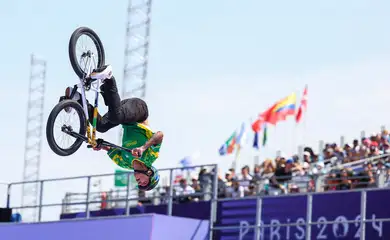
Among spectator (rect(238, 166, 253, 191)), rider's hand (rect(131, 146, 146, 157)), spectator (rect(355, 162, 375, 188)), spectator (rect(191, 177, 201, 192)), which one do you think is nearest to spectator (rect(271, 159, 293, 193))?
spectator (rect(238, 166, 253, 191))

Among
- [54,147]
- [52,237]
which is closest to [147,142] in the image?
[54,147]

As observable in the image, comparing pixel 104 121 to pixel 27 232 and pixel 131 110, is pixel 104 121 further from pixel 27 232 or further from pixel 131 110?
pixel 27 232

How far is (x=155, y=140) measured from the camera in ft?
48.9

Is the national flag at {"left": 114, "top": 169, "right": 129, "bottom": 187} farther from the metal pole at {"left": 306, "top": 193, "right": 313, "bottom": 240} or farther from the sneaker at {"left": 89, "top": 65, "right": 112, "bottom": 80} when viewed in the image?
the sneaker at {"left": 89, "top": 65, "right": 112, "bottom": 80}

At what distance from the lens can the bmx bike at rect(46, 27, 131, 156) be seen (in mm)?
13953

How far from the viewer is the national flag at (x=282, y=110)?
34312 mm

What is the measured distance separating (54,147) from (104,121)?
0.90 m

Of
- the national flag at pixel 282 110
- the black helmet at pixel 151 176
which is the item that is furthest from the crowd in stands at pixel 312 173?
the black helmet at pixel 151 176

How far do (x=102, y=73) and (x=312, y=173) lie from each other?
445 inches

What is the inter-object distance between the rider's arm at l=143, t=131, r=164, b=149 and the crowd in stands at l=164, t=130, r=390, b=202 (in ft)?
27.8

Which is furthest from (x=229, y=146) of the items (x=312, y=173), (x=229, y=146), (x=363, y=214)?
(x=363, y=214)

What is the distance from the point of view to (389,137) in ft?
86.4

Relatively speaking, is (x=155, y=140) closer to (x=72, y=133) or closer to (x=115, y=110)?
(x=115, y=110)

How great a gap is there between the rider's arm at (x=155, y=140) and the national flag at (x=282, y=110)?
19461mm
